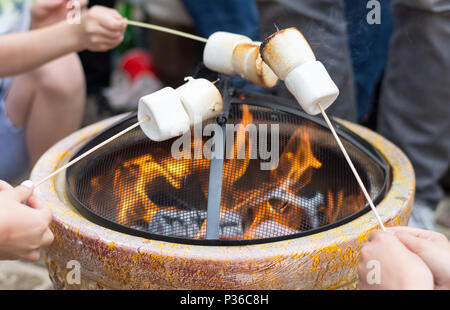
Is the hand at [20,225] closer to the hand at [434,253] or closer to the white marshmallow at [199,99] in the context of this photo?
the white marshmallow at [199,99]

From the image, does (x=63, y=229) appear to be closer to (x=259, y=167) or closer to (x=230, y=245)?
(x=230, y=245)

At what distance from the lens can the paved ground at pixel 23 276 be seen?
2029 millimetres

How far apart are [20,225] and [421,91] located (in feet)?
6.47

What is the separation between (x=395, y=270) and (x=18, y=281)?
66.2 inches

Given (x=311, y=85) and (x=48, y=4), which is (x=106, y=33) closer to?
(x=48, y=4)

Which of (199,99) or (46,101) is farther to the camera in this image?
(46,101)

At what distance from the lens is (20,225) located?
0.97 meters

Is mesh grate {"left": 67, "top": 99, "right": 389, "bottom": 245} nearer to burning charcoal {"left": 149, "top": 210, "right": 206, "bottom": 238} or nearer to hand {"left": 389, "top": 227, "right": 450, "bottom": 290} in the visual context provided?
burning charcoal {"left": 149, "top": 210, "right": 206, "bottom": 238}

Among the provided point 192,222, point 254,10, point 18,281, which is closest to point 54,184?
point 192,222

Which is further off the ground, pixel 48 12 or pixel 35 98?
pixel 48 12

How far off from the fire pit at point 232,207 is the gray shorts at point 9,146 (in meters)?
0.61

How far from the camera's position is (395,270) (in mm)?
909

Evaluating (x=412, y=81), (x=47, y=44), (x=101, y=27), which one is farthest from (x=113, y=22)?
(x=412, y=81)

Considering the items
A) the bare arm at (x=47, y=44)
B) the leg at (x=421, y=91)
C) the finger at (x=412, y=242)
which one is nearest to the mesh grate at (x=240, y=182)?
the finger at (x=412, y=242)
